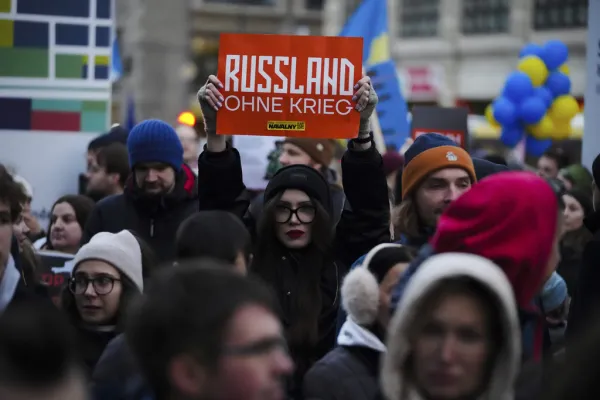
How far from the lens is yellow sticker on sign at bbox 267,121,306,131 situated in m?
5.44

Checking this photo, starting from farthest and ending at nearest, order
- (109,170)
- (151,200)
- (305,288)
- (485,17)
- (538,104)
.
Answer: (485,17)
(538,104)
(109,170)
(151,200)
(305,288)

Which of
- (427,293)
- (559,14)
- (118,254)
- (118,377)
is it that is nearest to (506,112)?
(118,254)

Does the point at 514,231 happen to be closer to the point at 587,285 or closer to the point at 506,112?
the point at 587,285

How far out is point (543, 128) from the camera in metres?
14.1

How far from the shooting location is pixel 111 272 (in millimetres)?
4652

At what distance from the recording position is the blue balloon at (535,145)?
557 inches

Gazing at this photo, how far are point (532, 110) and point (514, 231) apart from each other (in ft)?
35.7

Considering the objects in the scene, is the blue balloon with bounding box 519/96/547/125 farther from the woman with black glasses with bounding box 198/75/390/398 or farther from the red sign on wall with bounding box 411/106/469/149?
the woman with black glasses with bounding box 198/75/390/398

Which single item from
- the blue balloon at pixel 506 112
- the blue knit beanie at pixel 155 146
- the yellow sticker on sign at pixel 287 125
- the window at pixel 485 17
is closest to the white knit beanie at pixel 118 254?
the yellow sticker on sign at pixel 287 125

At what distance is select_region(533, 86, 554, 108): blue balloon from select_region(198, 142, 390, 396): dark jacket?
9.25 metres

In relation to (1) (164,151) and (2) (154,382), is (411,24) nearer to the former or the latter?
(1) (164,151)

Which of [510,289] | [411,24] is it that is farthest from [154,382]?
[411,24]

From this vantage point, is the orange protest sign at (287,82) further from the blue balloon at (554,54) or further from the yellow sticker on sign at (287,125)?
the blue balloon at (554,54)

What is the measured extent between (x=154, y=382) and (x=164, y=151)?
→ 12.4 feet
